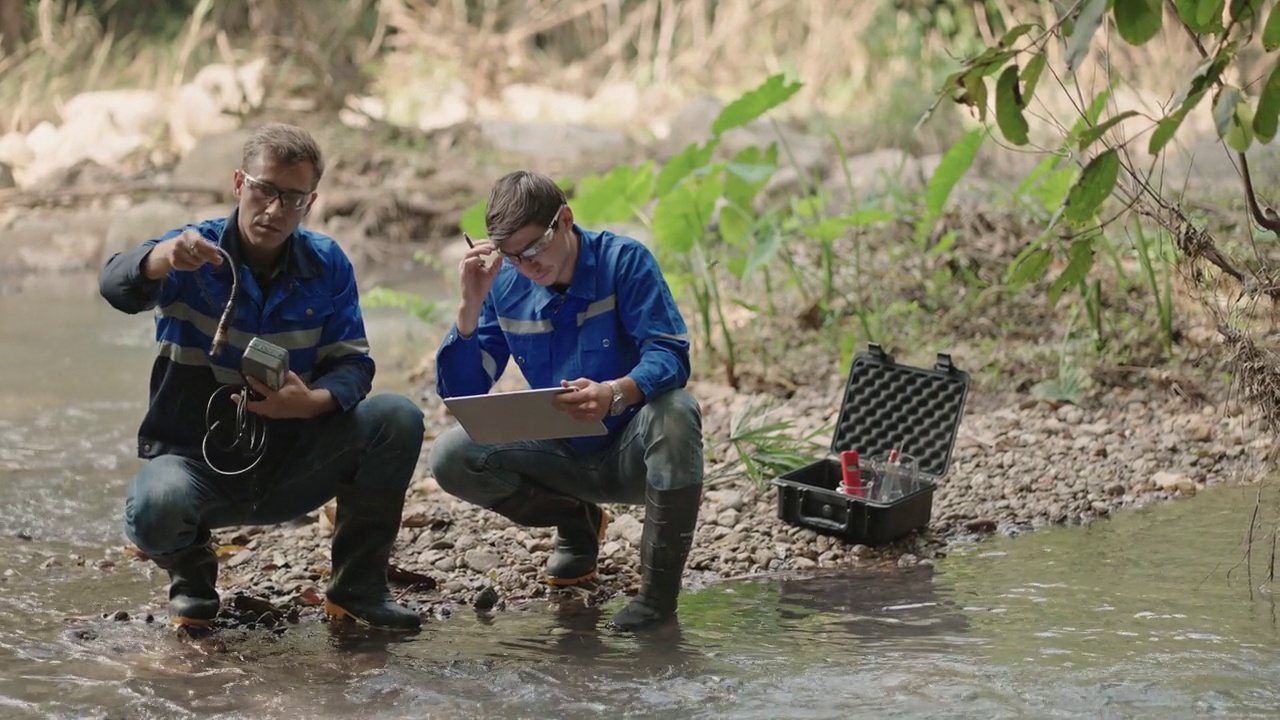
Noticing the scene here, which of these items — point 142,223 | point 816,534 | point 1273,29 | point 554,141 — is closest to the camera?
point 1273,29

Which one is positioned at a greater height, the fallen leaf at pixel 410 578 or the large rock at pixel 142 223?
the large rock at pixel 142 223

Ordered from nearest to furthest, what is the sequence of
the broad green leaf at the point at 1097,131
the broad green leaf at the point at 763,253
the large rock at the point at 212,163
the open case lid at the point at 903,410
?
the broad green leaf at the point at 1097,131
the open case lid at the point at 903,410
the broad green leaf at the point at 763,253
the large rock at the point at 212,163

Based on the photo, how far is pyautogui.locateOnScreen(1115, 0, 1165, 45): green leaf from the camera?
6.47 ft

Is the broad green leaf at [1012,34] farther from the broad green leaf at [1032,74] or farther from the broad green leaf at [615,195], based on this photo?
the broad green leaf at [615,195]

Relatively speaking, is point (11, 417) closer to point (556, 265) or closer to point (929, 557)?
point (556, 265)

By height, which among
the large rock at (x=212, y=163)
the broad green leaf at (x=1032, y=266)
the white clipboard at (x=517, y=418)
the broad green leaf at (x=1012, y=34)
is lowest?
the white clipboard at (x=517, y=418)

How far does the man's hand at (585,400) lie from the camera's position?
121 inches

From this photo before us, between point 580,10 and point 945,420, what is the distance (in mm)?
11656

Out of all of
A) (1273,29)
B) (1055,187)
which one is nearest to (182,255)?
(1273,29)

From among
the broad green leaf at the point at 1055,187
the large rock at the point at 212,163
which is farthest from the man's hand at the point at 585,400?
the large rock at the point at 212,163

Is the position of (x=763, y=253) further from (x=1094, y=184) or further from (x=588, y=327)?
(x=1094, y=184)

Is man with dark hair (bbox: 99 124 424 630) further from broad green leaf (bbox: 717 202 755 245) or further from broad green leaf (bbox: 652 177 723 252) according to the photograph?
broad green leaf (bbox: 717 202 755 245)

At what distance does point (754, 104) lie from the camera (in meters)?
5.30

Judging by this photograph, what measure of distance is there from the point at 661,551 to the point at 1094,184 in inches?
52.3
